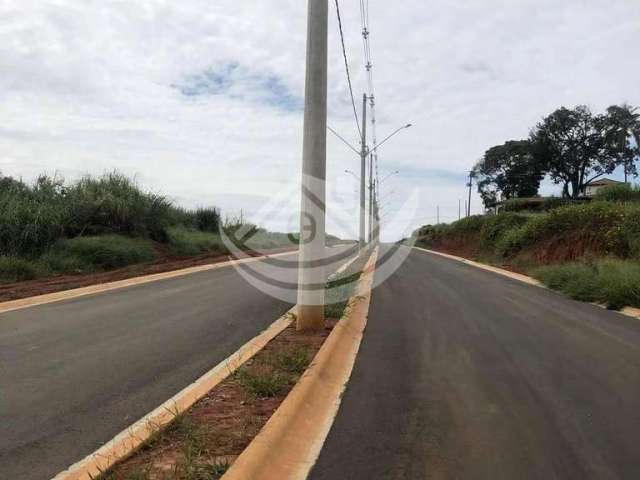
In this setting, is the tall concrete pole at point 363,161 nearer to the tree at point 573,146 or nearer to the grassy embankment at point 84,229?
the grassy embankment at point 84,229

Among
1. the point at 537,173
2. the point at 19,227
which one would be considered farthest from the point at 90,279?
the point at 537,173

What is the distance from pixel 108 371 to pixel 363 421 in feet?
10.3

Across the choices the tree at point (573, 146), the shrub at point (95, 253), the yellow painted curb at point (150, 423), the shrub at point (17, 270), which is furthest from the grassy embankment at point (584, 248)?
the tree at point (573, 146)

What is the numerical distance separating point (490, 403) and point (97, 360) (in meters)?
4.44

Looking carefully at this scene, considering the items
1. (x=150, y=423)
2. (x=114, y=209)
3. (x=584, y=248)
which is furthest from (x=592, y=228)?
(x=150, y=423)

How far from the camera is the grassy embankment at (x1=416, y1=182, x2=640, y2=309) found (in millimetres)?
13297

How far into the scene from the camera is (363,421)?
4727mm

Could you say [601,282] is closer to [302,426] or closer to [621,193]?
[302,426]

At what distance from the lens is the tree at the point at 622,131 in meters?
63.3

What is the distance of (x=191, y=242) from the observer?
28.1 m

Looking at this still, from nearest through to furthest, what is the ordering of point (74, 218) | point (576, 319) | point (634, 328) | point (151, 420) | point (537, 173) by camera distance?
1. point (151, 420)
2. point (634, 328)
3. point (576, 319)
4. point (74, 218)
5. point (537, 173)

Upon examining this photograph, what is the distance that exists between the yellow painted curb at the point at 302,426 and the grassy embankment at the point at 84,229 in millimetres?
12277

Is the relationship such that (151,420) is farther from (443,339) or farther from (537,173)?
(537,173)

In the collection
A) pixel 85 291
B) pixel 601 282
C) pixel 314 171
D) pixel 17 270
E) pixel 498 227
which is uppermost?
pixel 498 227
